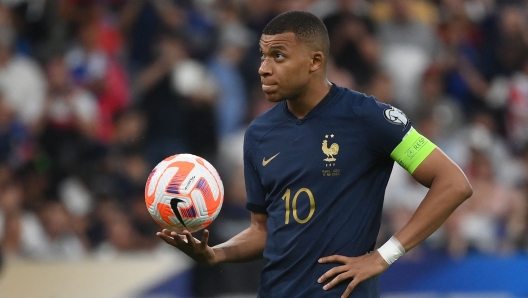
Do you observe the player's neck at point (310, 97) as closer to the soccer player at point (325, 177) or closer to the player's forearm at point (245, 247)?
the soccer player at point (325, 177)

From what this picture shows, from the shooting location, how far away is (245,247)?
4.80 meters

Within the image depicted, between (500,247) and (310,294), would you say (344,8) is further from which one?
(310,294)

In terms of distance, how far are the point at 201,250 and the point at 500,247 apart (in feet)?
20.9

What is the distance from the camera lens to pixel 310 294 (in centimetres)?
431

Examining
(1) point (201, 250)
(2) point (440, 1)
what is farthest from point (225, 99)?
(1) point (201, 250)

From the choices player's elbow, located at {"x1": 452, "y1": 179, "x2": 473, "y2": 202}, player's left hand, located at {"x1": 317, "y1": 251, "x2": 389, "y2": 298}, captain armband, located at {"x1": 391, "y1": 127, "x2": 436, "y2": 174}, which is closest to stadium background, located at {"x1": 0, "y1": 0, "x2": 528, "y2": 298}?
player's left hand, located at {"x1": 317, "y1": 251, "x2": 389, "y2": 298}

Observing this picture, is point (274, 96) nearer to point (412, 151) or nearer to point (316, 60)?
point (316, 60)

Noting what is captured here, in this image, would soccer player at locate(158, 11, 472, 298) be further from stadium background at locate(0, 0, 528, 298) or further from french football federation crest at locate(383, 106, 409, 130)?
stadium background at locate(0, 0, 528, 298)

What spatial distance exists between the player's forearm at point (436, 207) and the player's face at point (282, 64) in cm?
86

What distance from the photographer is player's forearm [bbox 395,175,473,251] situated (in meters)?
4.18

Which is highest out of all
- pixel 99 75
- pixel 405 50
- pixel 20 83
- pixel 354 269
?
pixel 405 50

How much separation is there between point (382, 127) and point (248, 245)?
41.2 inches

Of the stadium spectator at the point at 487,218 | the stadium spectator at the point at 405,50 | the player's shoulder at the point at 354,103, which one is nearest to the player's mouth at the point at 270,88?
the player's shoulder at the point at 354,103

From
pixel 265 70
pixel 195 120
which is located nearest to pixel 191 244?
pixel 265 70
